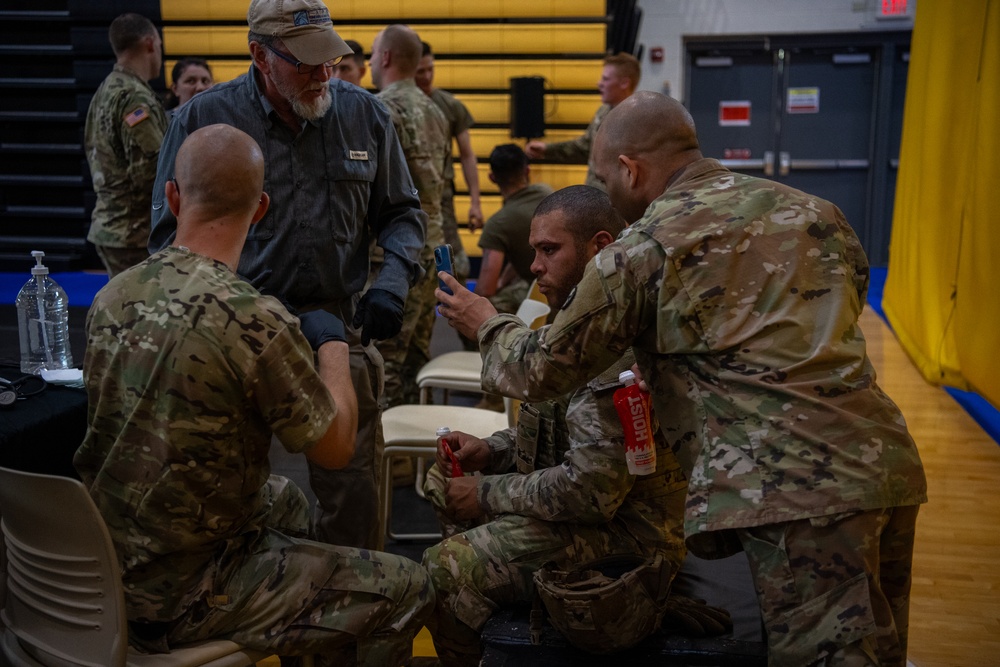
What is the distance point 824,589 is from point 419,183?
129 inches

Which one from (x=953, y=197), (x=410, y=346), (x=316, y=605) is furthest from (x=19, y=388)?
(x=953, y=197)

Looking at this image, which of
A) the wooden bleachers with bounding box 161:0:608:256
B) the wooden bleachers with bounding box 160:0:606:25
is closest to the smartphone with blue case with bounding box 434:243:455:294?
the wooden bleachers with bounding box 161:0:608:256

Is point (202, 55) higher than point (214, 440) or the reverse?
higher

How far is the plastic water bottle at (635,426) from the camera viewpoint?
6.07ft

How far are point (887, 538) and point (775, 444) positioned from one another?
0.30 m

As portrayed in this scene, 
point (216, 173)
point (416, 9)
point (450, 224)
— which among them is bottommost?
point (450, 224)

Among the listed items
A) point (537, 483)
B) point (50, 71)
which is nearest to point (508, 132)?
point (50, 71)

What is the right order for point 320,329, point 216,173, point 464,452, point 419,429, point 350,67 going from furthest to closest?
point 350,67
point 419,429
point 464,452
point 320,329
point 216,173

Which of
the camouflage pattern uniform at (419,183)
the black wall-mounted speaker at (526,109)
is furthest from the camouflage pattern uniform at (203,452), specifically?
the black wall-mounted speaker at (526,109)

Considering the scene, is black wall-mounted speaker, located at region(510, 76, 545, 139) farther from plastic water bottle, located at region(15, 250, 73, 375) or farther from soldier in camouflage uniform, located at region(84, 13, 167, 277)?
plastic water bottle, located at region(15, 250, 73, 375)

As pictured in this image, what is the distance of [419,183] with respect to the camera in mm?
4520

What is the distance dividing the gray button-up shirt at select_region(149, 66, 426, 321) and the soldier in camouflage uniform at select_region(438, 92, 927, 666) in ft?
3.25

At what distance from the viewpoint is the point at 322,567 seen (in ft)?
5.94

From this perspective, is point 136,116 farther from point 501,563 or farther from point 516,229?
point 501,563
